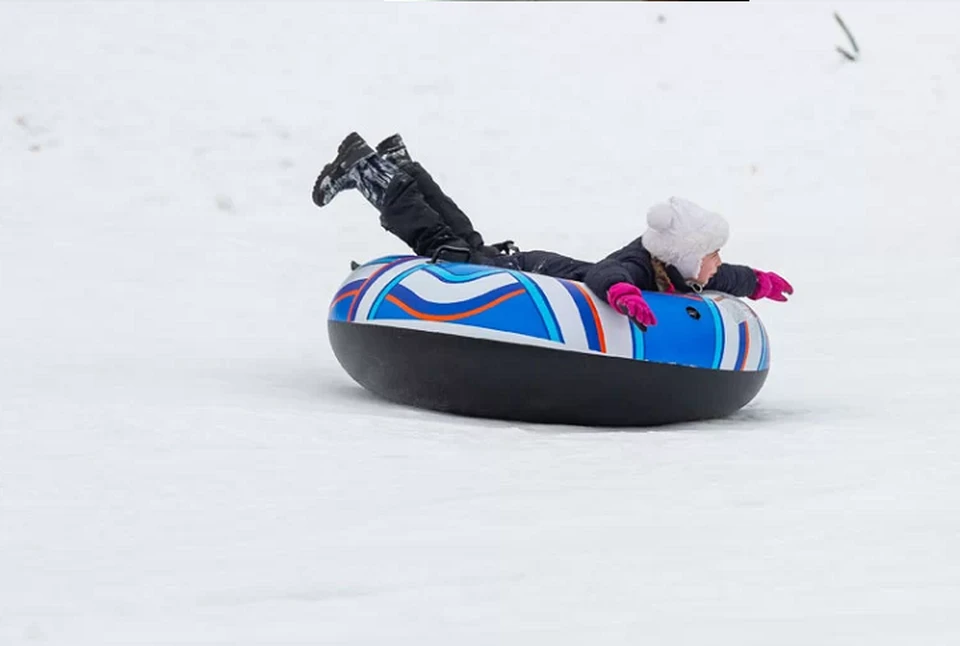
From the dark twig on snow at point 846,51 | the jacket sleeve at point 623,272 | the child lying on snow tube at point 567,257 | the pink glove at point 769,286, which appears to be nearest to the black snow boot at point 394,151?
the child lying on snow tube at point 567,257

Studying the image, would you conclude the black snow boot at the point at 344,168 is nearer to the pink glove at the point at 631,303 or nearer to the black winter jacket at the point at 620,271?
the black winter jacket at the point at 620,271

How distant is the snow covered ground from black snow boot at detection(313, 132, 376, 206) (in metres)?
0.78

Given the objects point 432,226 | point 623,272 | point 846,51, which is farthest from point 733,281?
point 846,51

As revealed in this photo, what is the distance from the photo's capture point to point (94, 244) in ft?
28.8

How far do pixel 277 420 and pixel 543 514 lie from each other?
127cm

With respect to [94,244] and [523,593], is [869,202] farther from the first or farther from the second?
[523,593]

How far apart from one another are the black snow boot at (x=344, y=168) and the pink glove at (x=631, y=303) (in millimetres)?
1351

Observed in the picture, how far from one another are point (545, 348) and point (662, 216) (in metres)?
0.67

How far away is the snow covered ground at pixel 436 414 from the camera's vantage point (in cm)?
270

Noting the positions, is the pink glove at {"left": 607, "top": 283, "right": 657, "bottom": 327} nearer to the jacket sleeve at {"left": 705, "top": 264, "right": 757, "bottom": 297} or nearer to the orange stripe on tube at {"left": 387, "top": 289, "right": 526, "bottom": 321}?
the orange stripe on tube at {"left": 387, "top": 289, "right": 526, "bottom": 321}

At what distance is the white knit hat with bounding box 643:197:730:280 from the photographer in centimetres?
477

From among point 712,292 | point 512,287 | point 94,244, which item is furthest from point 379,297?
point 94,244

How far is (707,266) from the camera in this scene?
494 cm

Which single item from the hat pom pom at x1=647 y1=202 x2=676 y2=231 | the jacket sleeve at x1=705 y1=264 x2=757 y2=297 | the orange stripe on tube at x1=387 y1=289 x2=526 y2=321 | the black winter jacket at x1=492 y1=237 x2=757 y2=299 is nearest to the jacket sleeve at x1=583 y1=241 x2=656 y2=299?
the black winter jacket at x1=492 y1=237 x2=757 y2=299
